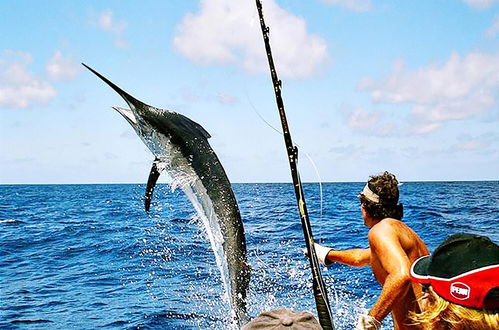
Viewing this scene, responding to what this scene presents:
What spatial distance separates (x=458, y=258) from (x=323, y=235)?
12.2 meters

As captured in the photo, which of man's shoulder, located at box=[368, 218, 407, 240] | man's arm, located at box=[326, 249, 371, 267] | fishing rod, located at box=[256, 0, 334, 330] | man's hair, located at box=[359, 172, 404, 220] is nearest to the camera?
fishing rod, located at box=[256, 0, 334, 330]

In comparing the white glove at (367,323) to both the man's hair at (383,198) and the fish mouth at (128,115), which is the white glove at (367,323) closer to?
the man's hair at (383,198)

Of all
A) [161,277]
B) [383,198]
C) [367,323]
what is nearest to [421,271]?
[367,323]

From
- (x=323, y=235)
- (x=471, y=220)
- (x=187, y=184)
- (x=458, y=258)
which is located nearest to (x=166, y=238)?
(x=323, y=235)

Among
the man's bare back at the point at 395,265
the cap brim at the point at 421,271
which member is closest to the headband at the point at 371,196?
the man's bare back at the point at 395,265

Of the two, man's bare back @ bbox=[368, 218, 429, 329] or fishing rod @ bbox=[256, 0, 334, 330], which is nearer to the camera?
fishing rod @ bbox=[256, 0, 334, 330]

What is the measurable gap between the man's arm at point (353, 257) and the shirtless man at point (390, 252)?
429 millimetres

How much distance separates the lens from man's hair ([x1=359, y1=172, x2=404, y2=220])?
383 centimetres

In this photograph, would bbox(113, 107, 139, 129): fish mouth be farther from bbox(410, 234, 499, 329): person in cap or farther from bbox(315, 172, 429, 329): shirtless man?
bbox(410, 234, 499, 329): person in cap

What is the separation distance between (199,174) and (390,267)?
5.47 ft

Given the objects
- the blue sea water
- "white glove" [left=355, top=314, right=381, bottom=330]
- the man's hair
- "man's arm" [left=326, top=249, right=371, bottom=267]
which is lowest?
the blue sea water

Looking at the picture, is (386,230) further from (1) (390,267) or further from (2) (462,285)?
(2) (462,285)

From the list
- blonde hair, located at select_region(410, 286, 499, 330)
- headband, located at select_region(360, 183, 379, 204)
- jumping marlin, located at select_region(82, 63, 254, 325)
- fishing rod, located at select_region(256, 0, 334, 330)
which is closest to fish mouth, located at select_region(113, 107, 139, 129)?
jumping marlin, located at select_region(82, 63, 254, 325)

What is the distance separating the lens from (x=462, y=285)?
1.71 m
